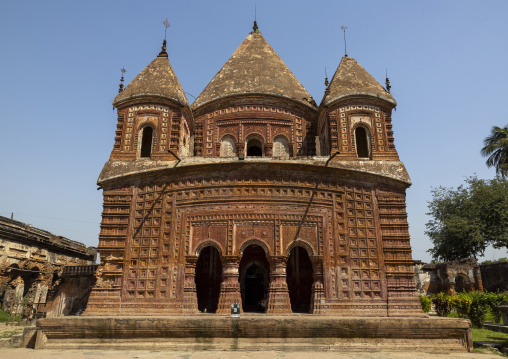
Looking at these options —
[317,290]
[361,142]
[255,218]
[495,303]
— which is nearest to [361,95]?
[361,142]

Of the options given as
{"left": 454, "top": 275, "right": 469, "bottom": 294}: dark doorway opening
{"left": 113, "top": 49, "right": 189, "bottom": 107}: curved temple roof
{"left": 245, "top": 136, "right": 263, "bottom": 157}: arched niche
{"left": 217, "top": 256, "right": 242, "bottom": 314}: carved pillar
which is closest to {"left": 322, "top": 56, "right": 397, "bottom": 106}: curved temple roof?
{"left": 245, "top": 136, "right": 263, "bottom": 157}: arched niche

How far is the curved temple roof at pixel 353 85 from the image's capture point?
1525 centimetres

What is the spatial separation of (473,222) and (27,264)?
87.6 feet

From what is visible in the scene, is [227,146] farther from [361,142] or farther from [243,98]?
[361,142]

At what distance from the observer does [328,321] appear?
9391 mm

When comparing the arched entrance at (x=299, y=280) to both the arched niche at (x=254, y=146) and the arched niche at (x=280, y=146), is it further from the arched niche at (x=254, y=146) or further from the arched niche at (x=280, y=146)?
the arched niche at (x=254, y=146)

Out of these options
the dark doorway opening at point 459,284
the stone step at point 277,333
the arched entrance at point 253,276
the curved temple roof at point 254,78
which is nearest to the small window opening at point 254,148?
the curved temple roof at point 254,78

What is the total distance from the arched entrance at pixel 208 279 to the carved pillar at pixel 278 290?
3026 millimetres

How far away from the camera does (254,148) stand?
17984 mm

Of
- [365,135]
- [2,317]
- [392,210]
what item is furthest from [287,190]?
[2,317]

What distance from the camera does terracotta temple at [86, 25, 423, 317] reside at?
492 inches

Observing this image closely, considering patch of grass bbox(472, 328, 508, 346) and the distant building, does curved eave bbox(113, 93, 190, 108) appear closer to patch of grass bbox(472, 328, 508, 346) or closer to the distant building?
the distant building

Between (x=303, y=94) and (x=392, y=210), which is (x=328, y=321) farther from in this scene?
(x=303, y=94)

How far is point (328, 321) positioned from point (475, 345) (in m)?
4.16
